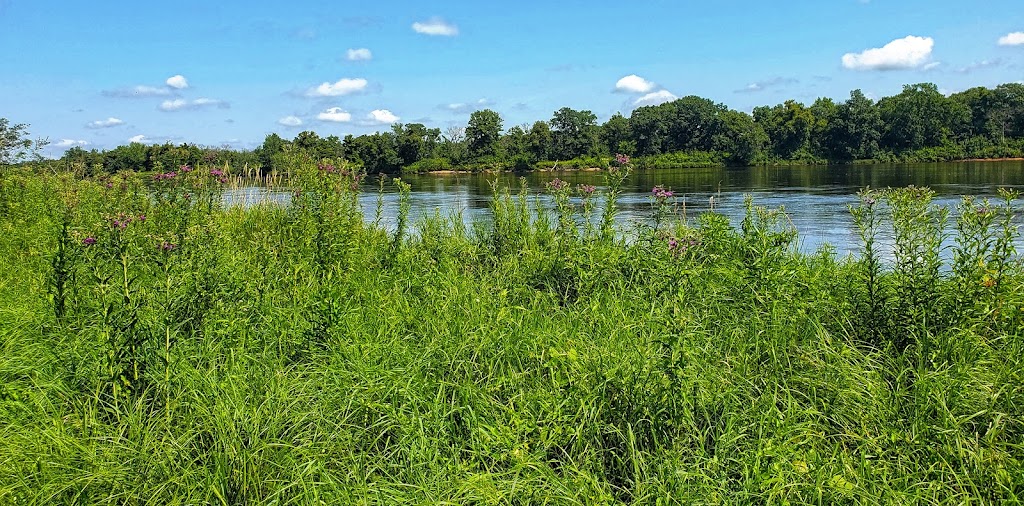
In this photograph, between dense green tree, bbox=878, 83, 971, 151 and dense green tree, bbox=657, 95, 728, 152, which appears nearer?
dense green tree, bbox=878, 83, 971, 151

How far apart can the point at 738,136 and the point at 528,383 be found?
92.3 metres

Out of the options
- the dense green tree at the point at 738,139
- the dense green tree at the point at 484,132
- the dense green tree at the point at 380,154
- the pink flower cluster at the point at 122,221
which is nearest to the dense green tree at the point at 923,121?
the dense green tree at the point at 738,139

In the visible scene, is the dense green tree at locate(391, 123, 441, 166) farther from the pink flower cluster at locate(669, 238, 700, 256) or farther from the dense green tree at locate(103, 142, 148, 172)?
the pink flower cluster at locate(669, 238, 700, 256)

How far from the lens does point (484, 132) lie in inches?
3821

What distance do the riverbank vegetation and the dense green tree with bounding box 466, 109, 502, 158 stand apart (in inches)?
6.4

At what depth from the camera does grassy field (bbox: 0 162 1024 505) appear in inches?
106

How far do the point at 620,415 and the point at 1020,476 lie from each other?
5.40 ft

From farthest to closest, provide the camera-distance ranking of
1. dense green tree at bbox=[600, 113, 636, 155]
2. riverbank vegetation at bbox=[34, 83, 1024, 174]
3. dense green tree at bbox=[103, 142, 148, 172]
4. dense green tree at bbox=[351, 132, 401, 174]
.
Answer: dense green tree at bbox=[600, 113, 636, 155], dense green tree at bbox=[351, 132, 401, 174], riverbank vegetation at bbox=[34, 83, 1024, 174], dense green tree at bbox=[103, 142, 148, 172]

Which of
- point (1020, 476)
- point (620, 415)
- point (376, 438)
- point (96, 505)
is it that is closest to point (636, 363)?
point (620, 415)

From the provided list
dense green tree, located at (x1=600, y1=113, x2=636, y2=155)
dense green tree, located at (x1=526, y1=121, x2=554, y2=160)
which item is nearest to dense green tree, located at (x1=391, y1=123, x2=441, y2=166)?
dense green tree, located at (x1=526, y1=121, x2=554, y2=160)

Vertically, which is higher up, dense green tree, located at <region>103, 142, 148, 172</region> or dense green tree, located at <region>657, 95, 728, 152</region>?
dense green tree, located at <region>657, 95, 728, 152</region>

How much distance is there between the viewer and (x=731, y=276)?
15.3ft

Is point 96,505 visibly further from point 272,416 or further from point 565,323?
point 565,323

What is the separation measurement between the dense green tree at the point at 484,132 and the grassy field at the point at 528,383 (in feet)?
303
